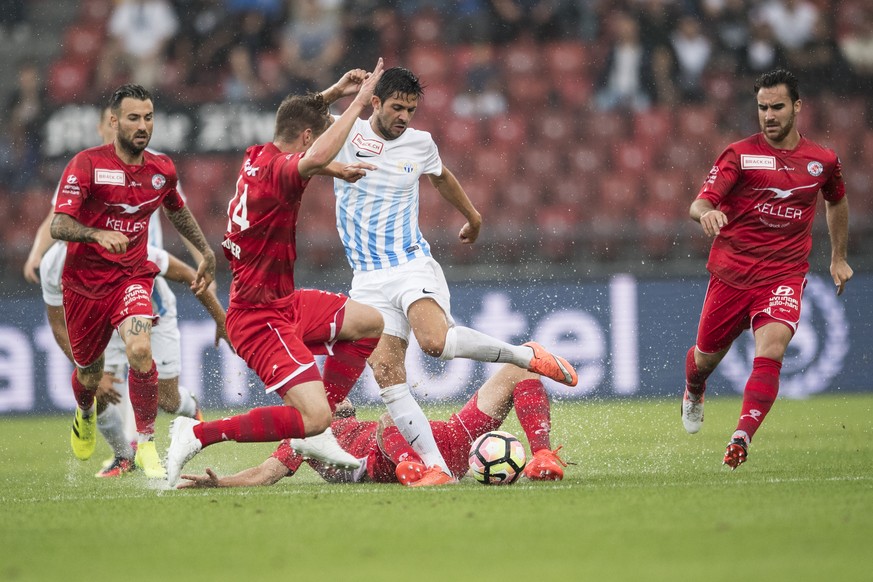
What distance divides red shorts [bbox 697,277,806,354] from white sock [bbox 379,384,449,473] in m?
1.93

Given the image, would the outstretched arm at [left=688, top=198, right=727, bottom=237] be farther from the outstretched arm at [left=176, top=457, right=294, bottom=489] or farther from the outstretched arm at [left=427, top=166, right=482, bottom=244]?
the outstretched arm at [left=176, top=457, right=294, bottom=489]

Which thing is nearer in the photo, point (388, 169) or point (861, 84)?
point (388, 169)

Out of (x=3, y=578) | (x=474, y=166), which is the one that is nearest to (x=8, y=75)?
(x=474, y=166)

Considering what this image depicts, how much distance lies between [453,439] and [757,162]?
225 centimetres

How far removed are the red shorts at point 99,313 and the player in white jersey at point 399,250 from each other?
1.17 m

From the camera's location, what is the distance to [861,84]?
15180mm

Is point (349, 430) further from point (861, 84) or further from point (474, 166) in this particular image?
point (861, 84)

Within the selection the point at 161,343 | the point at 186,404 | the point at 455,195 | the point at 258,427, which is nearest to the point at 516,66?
the point at 161,343

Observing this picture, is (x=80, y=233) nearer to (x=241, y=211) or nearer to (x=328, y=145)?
(x=241, y=211)

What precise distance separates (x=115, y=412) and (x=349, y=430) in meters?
2.09

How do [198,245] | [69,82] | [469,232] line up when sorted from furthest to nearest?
[69,82] < [469,232] < [198,245]

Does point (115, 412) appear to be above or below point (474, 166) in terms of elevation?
below

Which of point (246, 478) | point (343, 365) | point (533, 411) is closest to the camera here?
point (533, 411)

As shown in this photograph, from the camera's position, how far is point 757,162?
6969 millimetres
